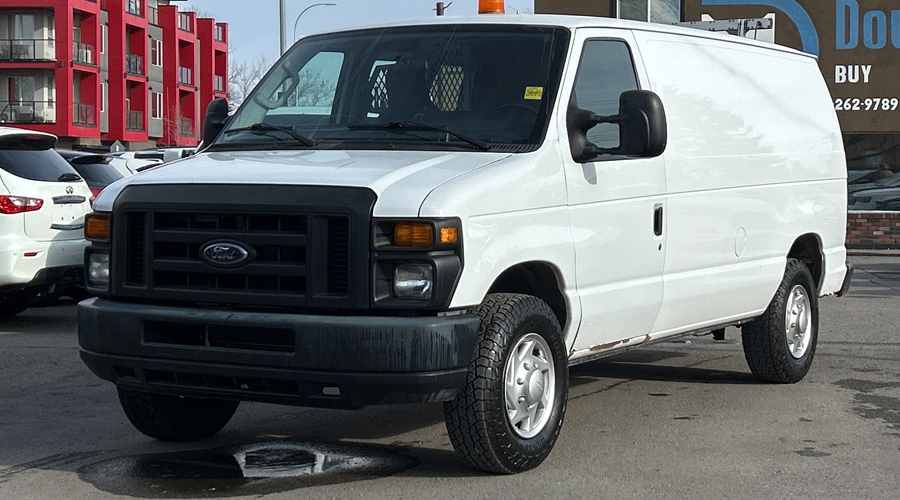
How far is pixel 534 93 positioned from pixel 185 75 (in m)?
70.3

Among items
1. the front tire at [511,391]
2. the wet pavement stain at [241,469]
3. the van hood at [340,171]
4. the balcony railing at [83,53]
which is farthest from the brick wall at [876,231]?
the balcony railing at [83,53]

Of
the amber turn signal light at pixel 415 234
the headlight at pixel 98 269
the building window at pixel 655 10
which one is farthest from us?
the building window at pixel 655 10

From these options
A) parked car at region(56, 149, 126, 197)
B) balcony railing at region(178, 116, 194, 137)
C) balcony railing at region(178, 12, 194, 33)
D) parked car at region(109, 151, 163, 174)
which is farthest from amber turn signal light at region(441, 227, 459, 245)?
balcony railing at region(178, 12, 194, 33)

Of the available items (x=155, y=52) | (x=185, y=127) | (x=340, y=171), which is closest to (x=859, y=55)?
(x=340, y=171)

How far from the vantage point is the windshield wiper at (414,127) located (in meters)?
6.19

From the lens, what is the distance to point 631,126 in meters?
6.29

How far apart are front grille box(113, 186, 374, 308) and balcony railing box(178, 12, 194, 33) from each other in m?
69.9

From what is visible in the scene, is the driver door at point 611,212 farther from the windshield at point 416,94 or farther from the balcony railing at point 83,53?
the balcony railing at point 83,53

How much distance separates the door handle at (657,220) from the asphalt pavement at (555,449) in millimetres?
1064

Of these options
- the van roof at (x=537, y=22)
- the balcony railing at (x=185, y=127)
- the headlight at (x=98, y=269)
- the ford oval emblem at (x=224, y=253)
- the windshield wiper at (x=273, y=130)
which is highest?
the balcony railing at (x=185, y=127)

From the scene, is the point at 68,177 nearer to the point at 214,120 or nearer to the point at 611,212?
the point at 214,120

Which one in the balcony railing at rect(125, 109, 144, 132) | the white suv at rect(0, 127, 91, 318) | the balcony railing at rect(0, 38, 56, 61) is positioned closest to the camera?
the white suv at rect(0, 127, 91, 318)

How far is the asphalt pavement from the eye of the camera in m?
5.71

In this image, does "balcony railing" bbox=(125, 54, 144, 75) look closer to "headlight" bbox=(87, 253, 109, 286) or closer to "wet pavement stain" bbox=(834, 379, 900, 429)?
"wet pavement stain" bbox=(834, 379, 900, 429)
